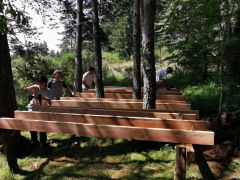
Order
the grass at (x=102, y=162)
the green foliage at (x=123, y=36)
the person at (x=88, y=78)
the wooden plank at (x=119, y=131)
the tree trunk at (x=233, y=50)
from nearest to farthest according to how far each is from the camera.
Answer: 1. the wooden plank at (x=119, y=131)
2. the grass at (x=102, y=162)
3. the tree trunk at (x=233, y=50)
4. the person at (x=88, y=78)
5. the green foliage at (x=123, y=36)

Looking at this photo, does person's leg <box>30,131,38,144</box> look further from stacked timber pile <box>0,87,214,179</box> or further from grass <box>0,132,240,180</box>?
stacked timber pile <box>0,87,214,179</box>

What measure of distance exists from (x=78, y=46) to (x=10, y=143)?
1057cm

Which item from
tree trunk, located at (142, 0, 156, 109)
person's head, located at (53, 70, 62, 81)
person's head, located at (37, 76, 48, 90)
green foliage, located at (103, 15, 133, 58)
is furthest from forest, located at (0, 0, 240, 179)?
green foliage, located at (103, 15, 133, 58)

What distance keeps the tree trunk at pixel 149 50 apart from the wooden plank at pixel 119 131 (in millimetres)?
2333

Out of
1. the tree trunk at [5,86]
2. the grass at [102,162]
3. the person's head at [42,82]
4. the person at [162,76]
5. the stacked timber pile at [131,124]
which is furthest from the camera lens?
the person at [162,76]

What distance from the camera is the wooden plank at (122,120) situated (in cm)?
589

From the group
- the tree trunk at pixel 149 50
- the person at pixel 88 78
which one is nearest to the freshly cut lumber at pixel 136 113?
the tree trunk at pixel 149 50

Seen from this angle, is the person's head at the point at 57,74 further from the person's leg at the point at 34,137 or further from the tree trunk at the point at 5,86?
the person's leg at the point at 34,137

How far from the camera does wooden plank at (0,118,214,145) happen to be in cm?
508

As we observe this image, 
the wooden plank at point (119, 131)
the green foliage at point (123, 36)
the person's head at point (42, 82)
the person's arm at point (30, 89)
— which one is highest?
the green foliage at point (123, 36)

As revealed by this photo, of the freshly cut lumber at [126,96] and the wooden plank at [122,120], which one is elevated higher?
the freshly cut lumber at [126,96]

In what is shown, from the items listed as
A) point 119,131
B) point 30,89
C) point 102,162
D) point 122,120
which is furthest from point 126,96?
point 119,131

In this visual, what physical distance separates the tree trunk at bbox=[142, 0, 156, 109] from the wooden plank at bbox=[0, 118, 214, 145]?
2333mm

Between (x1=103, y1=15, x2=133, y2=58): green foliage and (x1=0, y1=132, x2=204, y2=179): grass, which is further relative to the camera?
(x1=103, y1=15, x2=133, y2=58): green foliage
